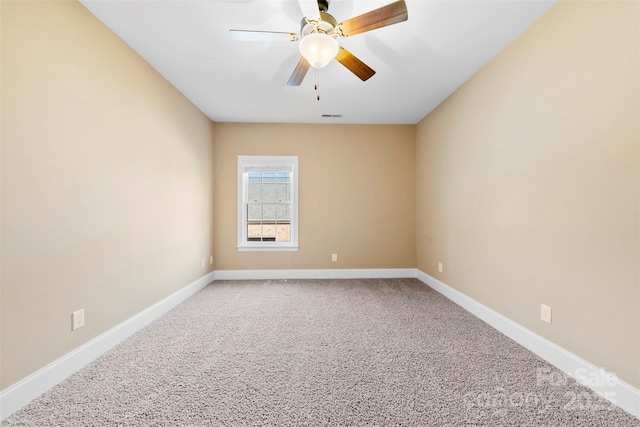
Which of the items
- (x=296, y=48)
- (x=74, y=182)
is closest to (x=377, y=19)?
(x=296, y=48)

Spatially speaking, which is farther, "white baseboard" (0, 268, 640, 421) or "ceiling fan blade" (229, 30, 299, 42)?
"ceiling fan blade" (229, 30, 299, 42)

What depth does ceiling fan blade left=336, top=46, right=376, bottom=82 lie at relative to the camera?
1.91m

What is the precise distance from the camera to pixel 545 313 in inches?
74.5

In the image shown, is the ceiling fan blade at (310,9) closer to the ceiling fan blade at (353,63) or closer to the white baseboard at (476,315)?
the ceiling fan blade at (353,63)

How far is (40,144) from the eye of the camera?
1.52 meters

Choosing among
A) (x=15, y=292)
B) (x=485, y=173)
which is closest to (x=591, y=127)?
(x=485, y=173)

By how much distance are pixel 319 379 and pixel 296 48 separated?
8.55ft

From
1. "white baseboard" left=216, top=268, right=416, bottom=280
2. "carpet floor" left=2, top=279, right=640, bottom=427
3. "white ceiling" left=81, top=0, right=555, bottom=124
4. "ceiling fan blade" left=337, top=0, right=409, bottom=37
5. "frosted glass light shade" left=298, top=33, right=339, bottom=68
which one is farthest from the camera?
"white baseboard" left=216, top=268, right=416, bottom=280

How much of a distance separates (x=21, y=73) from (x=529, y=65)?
3375 millimetres

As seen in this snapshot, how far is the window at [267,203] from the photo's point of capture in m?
4.16

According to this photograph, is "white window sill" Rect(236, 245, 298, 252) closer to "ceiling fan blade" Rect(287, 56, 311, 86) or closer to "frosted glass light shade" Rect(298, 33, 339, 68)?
"ceiling fan blade" Rect(287, 56, 311, 86)

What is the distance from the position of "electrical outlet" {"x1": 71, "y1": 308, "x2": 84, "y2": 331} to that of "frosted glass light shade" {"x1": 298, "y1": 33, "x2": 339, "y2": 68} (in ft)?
7.72

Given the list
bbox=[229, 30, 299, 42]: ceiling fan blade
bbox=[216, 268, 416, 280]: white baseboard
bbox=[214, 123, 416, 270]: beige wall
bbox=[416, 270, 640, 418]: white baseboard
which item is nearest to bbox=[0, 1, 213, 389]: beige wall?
bbox=[229, 30, 299, 42]: ceiling fan blade

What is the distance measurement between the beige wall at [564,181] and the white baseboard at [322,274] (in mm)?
1432
